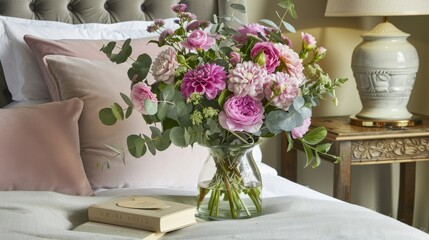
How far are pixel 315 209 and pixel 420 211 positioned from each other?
2.08 metres

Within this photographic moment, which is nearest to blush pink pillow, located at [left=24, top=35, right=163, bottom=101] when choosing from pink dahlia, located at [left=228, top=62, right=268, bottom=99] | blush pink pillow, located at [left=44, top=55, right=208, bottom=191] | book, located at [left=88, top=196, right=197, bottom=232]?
blush pink pillow, located at [left=44, top=55, right=208, bottom=191]

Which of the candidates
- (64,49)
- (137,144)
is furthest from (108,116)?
(64,49)

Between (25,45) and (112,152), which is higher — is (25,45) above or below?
above

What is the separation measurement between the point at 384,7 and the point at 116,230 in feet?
5.84

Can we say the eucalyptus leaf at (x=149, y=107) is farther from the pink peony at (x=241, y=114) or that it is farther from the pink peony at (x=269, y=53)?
the pink peony at (x=269, y=53)

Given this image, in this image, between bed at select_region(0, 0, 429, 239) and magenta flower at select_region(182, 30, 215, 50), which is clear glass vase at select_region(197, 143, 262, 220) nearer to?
bed at select_region(0, 0, 429, 239)

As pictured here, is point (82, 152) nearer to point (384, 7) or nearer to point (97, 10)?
point (97, 10)

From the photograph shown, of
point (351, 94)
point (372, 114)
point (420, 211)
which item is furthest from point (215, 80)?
point (420, 211)

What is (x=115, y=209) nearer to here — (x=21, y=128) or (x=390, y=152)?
(x=21, y=128)

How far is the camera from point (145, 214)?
1.76 meters

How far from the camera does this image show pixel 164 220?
174 centimetres

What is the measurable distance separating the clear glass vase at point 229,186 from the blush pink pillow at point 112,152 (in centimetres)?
44

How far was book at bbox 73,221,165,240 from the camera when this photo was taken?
173cm

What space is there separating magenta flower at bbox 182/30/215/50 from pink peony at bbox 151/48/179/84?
0.04 meters
